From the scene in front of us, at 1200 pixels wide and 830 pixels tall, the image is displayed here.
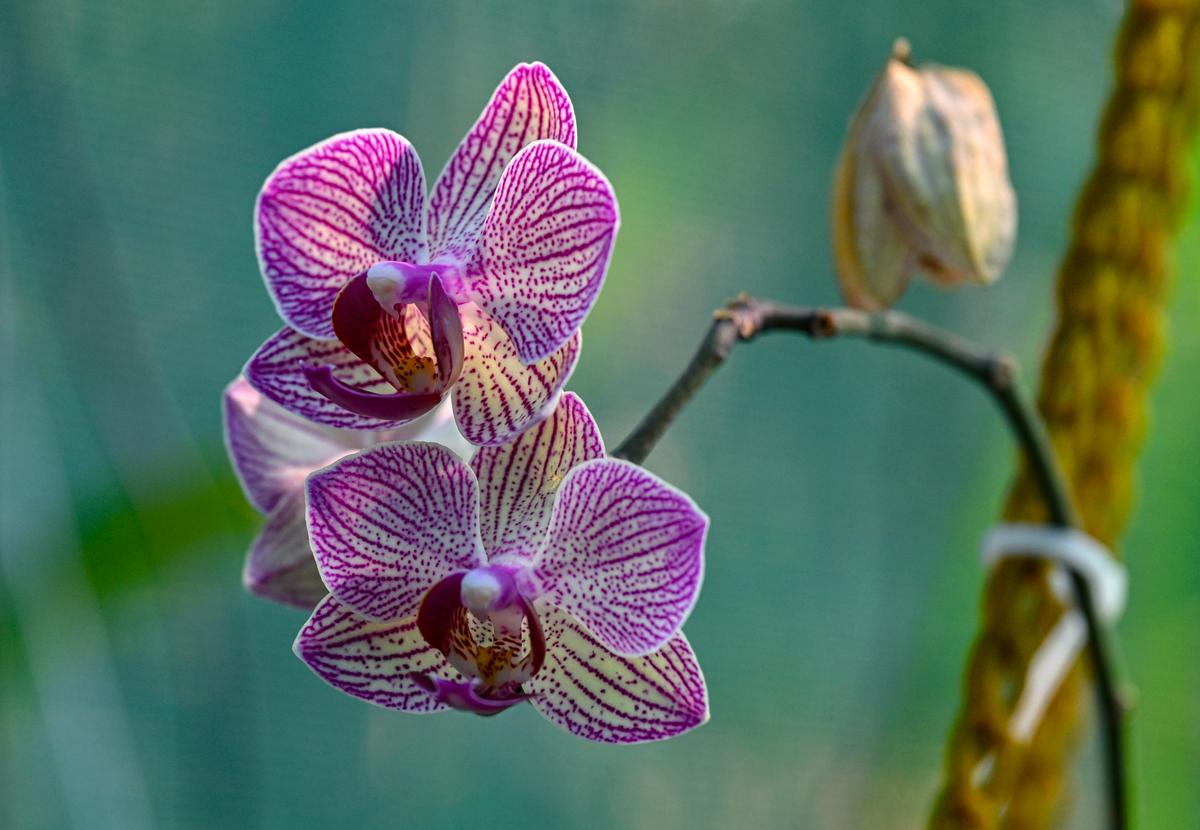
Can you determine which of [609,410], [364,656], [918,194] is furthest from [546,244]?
[609,410]

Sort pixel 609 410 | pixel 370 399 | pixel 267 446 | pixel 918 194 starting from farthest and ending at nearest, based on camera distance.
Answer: pixel 609 410 → pixel 918 194 → pixel 267 446 → pixel 370 399

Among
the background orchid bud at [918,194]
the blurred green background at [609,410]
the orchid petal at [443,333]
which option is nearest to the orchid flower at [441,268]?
the orchid petal at [443,333]

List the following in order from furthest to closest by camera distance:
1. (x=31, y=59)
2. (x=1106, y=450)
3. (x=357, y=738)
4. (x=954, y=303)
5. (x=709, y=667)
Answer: (x=954, y=303)
(x=709, y=667)
(x=357, y=738)
(x=31, y=59)
(x=1106, y=450)

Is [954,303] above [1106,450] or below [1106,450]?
below

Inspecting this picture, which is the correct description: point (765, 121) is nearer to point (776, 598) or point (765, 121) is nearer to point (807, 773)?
point (776, 598)

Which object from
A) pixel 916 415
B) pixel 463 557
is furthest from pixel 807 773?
pixel 463 557

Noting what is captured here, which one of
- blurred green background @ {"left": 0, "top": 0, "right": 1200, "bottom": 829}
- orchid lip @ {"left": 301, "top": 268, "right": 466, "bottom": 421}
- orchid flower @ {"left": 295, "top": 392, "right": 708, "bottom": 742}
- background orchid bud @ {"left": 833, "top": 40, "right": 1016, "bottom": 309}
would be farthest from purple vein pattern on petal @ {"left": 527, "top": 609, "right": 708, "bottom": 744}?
blurred green background @ {"left": 0, "top": 0, "right": 1200, "bottom": 829}

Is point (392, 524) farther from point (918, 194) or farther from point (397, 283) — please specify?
point (918, 194)
